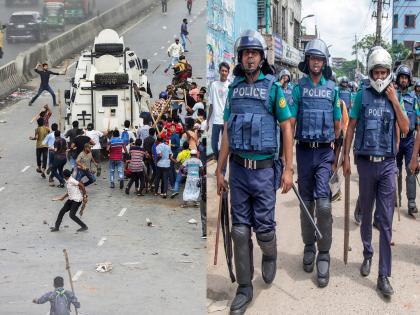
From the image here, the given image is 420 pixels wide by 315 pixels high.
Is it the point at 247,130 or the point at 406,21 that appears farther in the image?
the point at 406,21

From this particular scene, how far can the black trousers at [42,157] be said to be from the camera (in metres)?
13.3

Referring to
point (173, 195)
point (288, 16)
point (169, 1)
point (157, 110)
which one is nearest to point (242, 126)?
point (173, 195)

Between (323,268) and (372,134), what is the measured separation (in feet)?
3.59

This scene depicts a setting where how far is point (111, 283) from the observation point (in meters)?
6.89

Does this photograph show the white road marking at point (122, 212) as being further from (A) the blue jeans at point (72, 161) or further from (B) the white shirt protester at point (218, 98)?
(B) the white shirt protester at point (218, 98)

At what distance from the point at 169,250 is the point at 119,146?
487 centimetres

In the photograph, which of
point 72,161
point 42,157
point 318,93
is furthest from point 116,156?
point 318,93

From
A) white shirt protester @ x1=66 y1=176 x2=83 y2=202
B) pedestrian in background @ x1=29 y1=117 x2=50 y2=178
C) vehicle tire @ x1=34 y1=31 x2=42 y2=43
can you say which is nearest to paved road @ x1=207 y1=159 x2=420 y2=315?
white shirt protester @ x1=66 y1=176 x2=83 y2=202

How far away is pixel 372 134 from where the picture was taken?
5398 mm

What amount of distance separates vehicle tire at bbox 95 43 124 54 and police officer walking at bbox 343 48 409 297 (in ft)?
42.9

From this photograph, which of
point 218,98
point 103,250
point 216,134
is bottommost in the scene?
point 103,250

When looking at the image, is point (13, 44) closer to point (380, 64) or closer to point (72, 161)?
point (72, 161)

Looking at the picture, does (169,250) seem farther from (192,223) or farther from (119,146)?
(119,146)

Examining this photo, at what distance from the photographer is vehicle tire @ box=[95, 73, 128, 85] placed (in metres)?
15.8
